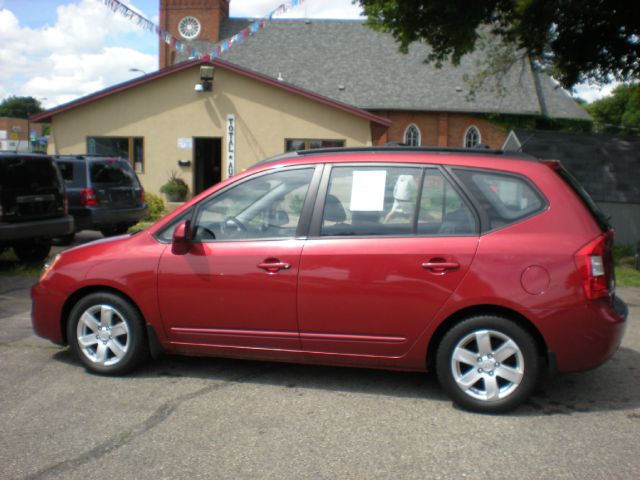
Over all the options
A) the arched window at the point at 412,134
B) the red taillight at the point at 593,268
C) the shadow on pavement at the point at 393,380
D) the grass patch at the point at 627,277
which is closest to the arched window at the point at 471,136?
the arched window at the point at 412,134

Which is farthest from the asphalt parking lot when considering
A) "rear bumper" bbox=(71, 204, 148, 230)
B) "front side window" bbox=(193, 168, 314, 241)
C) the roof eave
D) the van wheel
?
the roof eave

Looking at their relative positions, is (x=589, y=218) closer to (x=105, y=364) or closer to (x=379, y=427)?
(x=379, y=427)

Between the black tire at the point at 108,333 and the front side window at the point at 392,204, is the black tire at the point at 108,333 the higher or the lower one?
the lower one

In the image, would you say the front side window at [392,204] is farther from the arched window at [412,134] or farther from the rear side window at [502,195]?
the arched window at [412,134]

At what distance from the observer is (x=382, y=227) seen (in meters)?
4.71

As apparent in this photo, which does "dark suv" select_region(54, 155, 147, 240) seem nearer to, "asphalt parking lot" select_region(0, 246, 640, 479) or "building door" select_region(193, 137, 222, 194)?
"asphalt parking lot" select_region(0, 246, 640, 479)

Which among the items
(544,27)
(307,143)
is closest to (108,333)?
(544,27)

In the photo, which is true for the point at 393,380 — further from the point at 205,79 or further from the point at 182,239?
the point at 205,79

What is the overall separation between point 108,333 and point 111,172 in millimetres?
9283

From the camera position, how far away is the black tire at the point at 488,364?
14.5 ft

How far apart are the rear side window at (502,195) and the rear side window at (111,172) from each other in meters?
10.4

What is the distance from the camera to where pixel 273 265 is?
4.78m

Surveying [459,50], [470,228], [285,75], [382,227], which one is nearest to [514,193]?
[470,228]

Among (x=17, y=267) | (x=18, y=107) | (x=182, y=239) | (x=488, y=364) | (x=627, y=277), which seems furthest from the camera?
(x=18, y=107)
